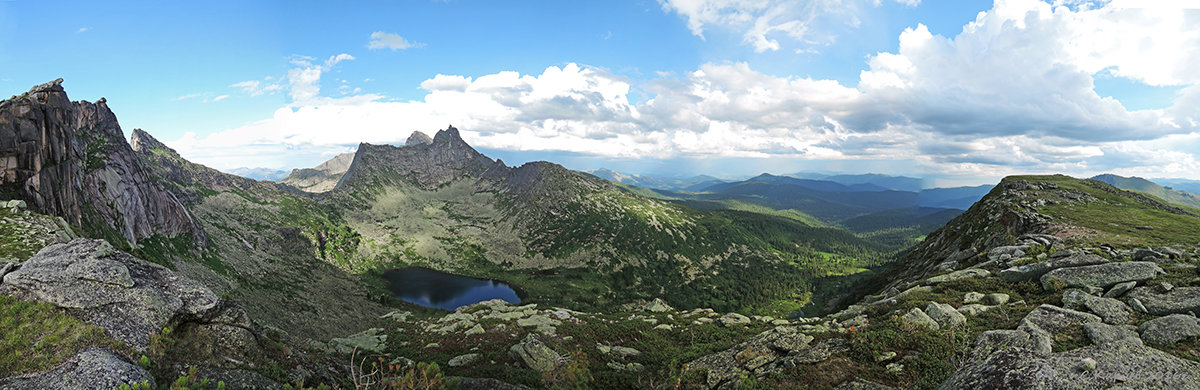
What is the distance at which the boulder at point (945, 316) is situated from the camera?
2447cm

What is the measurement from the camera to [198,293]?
2177 cm

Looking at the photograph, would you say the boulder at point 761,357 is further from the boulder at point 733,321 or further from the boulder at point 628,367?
the boulder at point 733,321

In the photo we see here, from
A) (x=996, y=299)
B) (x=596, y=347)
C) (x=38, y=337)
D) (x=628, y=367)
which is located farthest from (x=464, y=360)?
(x=996, y=299)

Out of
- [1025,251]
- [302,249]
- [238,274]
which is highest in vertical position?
[1025,251]

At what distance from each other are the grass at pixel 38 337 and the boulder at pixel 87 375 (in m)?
0.57

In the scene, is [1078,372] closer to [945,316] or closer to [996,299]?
[945,316]

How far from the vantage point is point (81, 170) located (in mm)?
76938

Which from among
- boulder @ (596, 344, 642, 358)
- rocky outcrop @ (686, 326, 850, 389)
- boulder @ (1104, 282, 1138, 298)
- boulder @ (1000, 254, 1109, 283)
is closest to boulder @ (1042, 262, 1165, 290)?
boulder @ (1104, 282, 1138, 298)

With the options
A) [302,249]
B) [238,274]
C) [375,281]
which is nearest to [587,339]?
[238,274]

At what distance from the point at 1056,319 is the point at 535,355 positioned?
116 feet

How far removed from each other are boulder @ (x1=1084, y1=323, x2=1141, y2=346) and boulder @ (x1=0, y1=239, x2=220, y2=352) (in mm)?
44207

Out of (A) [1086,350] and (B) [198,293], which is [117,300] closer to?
(B) [198,293]

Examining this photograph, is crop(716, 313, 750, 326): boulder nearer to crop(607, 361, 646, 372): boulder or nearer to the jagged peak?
crop(607, 361, 646, 372): boulder

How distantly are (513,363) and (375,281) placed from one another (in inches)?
7552
